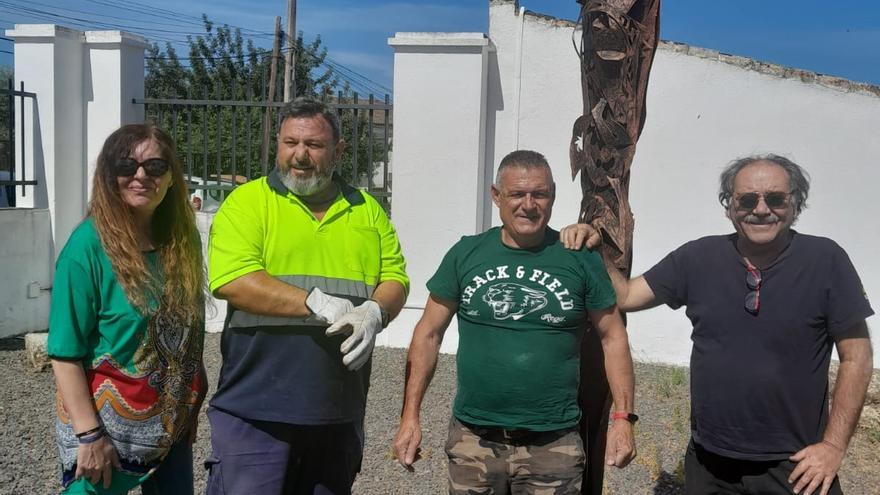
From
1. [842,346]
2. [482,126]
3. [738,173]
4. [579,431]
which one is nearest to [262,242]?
[579,431]

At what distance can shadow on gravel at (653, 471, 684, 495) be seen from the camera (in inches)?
168

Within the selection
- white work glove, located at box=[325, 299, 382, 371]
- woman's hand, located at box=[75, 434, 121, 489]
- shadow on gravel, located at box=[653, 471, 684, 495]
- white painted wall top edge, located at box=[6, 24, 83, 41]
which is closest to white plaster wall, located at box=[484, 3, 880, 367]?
shadow on gravel, located at box=[653, 471, 684, 495]

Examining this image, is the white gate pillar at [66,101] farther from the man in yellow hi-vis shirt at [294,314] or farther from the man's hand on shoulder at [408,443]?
the man's hand on shoulder at [408,443]

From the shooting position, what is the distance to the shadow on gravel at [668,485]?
4.28 m

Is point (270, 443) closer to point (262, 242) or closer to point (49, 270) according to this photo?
point (262, 242)

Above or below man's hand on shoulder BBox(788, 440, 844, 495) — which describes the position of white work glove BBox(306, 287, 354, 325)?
above

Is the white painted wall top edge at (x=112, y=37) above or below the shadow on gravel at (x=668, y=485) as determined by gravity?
above

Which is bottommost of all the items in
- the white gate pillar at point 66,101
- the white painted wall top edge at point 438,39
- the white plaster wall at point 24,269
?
the white plaster wall at point 24,269

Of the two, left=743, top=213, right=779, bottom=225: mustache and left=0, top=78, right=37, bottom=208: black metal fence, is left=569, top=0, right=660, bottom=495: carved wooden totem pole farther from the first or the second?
left=0, top=78, right=37, bottom=208: black metal fence

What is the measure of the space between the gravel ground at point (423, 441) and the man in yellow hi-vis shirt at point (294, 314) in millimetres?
1743

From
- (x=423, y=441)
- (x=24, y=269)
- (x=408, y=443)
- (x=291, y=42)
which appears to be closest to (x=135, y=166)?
(x=408, y=443)

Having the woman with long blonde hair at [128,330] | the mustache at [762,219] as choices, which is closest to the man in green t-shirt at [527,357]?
the mustache at [762,219]

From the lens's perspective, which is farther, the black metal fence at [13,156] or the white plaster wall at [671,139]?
the black metal fence at [13,156]

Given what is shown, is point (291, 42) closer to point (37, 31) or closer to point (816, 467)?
point (37, 31)
